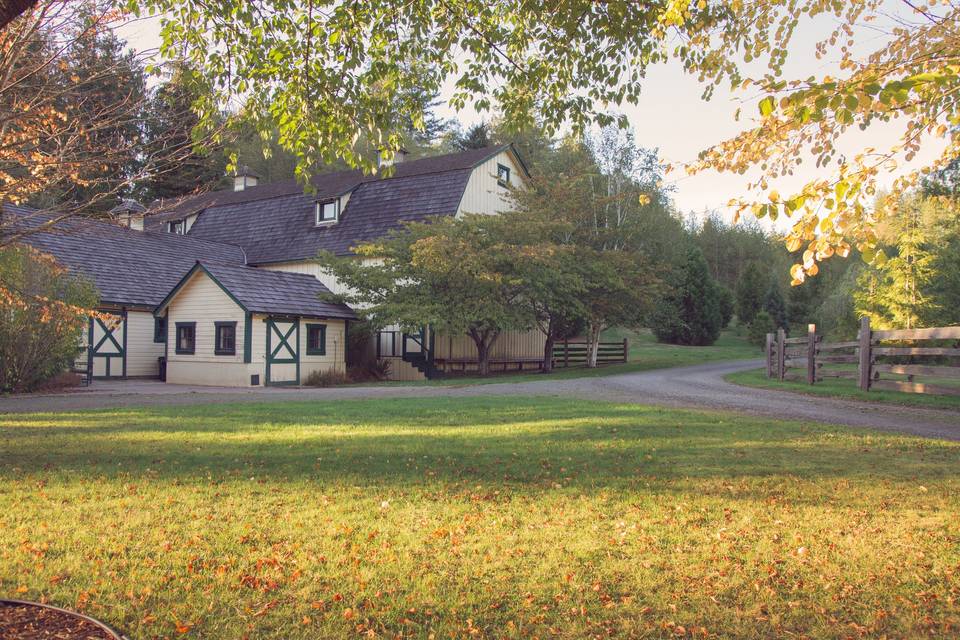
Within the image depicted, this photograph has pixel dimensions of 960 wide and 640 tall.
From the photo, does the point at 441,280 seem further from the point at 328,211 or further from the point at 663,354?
the point at 663,354

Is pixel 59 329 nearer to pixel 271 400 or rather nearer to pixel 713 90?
pixel 271 400

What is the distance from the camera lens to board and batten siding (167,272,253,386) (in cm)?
2250

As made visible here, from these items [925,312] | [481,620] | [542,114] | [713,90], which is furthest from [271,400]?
[925,312]

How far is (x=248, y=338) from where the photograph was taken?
880 inches

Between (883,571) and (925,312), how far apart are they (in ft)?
85.3

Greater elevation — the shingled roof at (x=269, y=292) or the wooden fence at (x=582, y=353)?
the shingled roof at (x=269, y=292)

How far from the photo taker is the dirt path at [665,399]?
11.8 metres

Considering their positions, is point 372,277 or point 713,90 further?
point 372,277

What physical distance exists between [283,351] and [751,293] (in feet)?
131

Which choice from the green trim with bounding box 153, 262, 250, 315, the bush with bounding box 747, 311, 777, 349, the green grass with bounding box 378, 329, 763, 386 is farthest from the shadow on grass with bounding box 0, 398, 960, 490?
the bush with bounding box 747, 311, 777, 349

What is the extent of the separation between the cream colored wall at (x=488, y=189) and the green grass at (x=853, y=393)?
13567 millimetres

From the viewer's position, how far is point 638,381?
21297mm

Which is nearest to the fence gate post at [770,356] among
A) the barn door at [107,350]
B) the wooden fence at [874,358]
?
the wooden fence at [874,358]

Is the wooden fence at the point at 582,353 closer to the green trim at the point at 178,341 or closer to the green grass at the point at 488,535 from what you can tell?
the green trim at the point at 178,341
